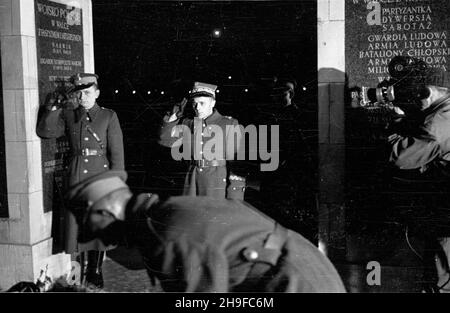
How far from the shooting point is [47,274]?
18.1 feet

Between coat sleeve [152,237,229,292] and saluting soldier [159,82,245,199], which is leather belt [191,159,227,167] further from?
coat sleeve [152,237,229,292]

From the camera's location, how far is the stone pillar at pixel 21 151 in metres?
5.25

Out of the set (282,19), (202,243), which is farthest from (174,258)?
(282,19)

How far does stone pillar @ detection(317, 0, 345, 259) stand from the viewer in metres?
5.24

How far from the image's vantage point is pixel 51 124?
5.32 meters

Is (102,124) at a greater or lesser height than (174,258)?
greater

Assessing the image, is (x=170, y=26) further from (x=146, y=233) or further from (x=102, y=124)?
(x=146, y=233)

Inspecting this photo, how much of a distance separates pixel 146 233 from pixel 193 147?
248 centimetres

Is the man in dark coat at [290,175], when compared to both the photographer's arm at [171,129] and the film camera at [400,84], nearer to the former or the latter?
the film camera at [400,84]

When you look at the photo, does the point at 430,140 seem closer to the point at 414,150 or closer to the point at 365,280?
the point at 414,150

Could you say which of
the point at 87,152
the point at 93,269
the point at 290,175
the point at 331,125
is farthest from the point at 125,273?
the point at 331,125

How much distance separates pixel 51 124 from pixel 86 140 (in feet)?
1.24

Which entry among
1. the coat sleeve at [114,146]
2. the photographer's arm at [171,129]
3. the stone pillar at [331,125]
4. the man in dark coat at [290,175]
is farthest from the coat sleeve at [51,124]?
the stone pillar at [331,125]
